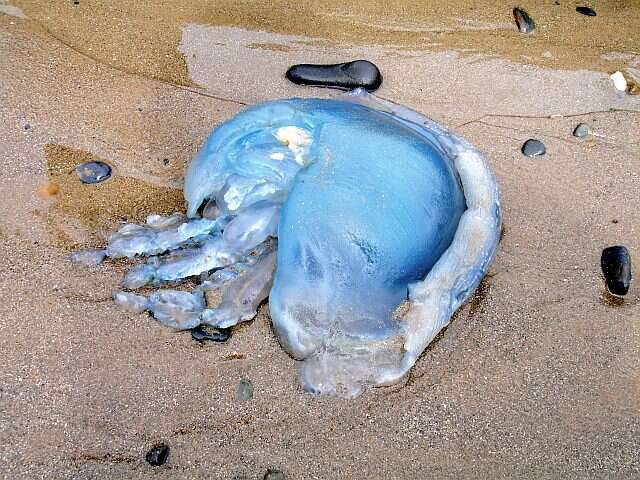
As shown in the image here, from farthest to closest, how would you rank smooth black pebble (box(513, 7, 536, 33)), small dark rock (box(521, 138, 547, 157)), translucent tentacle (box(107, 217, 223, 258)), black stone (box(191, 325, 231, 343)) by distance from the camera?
smooth black pebble (box(513, 7, 536, 33)), small dark rock (box(521, 138, 547, 157)), translucent tentacle (box(107, 217, 223, 258)), black stone (box(191, 325, 231, 343))

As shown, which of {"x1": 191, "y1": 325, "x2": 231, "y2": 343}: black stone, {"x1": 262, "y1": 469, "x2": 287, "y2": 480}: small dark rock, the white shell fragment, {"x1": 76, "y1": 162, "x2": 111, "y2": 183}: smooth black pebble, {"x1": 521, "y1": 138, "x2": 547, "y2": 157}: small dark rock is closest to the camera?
{"x1": 262, "y1": 469, "x2": 287, "y2": 480}: small dark rock

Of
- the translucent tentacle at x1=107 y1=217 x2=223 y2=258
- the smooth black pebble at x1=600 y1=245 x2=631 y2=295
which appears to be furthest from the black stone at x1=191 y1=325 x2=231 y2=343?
the smooth black pebble at x1=600 y1=245 x2=631 y2=295

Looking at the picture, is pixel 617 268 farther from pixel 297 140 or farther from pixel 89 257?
pixel 89 257

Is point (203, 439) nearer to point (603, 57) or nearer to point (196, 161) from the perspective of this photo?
point (196, 161)

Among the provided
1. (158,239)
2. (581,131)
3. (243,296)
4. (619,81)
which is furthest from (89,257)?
(619,81)

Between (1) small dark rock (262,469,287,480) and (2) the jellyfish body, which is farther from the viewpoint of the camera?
(2) the jellyfish body

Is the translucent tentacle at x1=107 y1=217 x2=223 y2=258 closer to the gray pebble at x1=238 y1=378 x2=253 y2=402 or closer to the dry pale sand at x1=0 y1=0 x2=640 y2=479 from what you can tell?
the dry pale sand at x1=0 y1=0 x2=640 y2=479

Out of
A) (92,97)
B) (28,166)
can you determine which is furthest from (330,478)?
(92,97)
